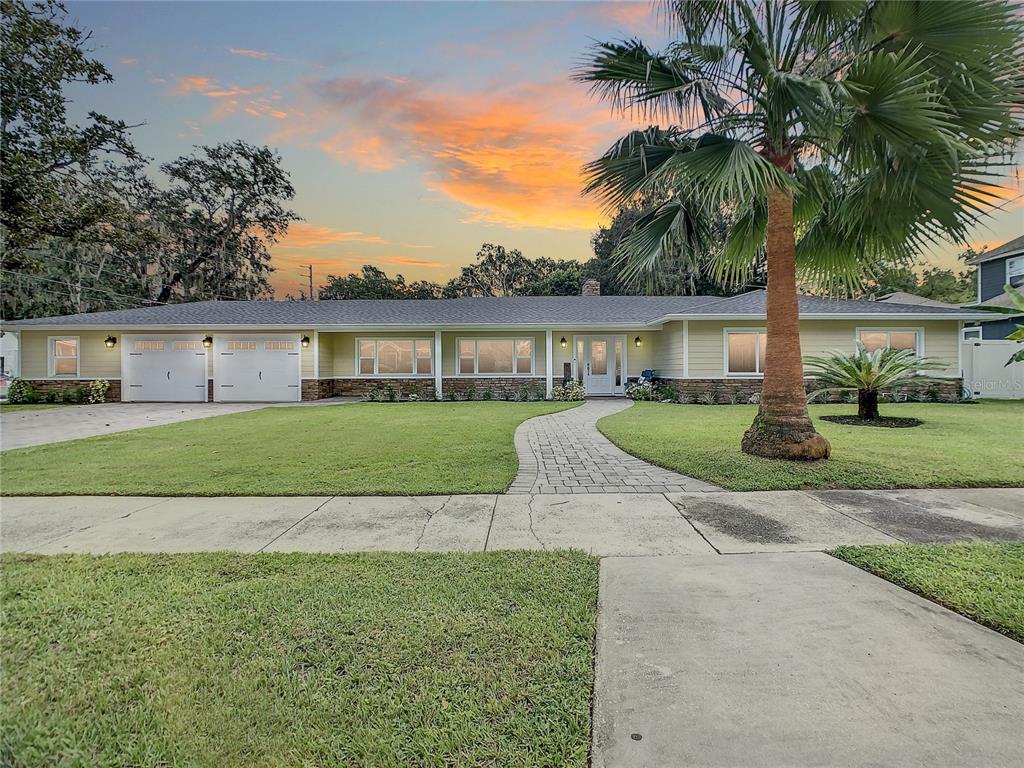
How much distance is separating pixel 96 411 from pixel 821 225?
17681 mm

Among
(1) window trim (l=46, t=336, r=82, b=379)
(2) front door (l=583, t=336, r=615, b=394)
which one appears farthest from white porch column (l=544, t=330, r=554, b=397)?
(1) window trim (l=46, t=336, r=82, b=379)

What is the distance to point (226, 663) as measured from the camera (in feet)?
6.36

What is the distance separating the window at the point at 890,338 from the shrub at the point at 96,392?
2518cm

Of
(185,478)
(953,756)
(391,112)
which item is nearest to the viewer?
(953,756)

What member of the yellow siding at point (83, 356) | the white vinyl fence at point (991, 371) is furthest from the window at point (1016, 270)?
the yellow siding at point (83, 356)

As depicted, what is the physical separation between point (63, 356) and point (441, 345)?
13.2m

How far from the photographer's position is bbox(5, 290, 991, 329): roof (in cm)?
1435

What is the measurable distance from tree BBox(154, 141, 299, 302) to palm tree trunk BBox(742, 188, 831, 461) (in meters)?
31.0

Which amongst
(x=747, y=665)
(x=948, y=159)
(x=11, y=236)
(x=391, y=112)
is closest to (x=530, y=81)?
(x=391, y=112)

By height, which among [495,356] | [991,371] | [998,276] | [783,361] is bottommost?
[991,371]

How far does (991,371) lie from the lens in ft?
49.8

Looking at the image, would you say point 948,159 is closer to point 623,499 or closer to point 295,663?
point 623,499

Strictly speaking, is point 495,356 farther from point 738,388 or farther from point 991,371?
point 991,371

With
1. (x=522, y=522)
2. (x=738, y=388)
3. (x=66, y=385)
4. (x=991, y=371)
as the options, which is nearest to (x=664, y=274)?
(x=738, y=388)
